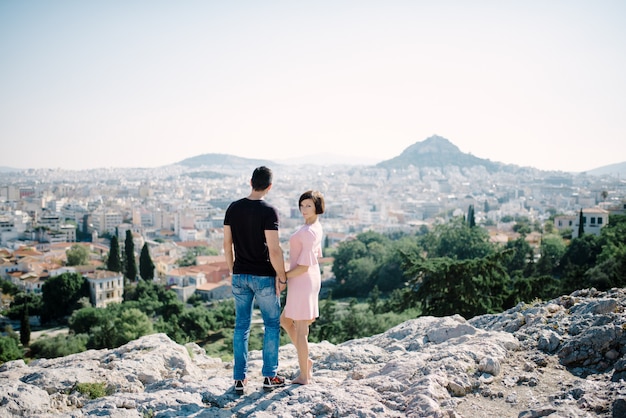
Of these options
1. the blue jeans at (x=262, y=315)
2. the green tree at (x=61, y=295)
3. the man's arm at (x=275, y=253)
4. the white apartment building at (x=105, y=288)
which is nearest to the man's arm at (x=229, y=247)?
the blue jeans at (x=262, y=315)

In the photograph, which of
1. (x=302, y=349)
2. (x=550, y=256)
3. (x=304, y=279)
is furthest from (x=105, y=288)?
(x=304, y=279)

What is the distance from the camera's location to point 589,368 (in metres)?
3.31

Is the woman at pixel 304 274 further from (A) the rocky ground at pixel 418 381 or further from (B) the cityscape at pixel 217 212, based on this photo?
(B) the cityscape at pixel 217 212

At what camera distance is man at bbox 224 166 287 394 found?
311 centimetres

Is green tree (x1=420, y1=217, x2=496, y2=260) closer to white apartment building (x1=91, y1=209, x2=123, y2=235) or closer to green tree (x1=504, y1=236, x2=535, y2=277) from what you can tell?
green tree (x1=504, y1=236, x2=535, y2=277)

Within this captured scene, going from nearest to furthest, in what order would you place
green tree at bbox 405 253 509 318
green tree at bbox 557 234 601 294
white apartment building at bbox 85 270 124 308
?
green tree at bbox 405 253 509 318
green tree at bbox 557 234 601 294
white apartment building at bbox 85 270 124 308

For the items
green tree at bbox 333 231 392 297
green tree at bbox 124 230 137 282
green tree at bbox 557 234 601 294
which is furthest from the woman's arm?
green tree at bbox 124 230 137 282

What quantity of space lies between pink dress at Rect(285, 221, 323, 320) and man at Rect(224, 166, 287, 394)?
0.08 metres

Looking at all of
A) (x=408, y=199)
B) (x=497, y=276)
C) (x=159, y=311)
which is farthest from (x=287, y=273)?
(x=408, y=199)

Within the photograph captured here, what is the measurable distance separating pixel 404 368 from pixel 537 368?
0.94m

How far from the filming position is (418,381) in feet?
10.4

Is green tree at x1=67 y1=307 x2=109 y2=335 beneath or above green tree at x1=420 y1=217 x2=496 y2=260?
beneath

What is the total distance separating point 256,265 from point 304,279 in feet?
1.09

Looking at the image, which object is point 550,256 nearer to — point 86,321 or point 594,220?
point 594,220
